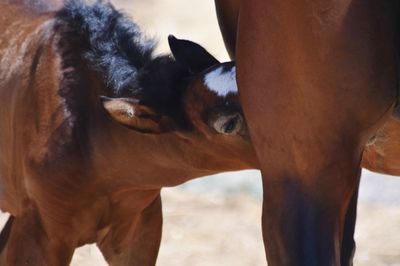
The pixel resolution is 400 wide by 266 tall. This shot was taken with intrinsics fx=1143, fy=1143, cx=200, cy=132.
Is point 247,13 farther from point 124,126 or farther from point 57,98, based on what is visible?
point 57,98

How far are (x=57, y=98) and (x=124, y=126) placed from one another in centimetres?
39

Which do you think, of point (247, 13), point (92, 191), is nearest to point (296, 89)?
point (247, 13)

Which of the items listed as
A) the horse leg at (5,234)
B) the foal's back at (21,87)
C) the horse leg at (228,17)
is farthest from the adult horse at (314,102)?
the horse leg at (5,234)

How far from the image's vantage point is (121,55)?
4098 mm

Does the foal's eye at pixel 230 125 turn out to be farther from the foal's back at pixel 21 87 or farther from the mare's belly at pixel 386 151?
the foal's back at pixel 21 87

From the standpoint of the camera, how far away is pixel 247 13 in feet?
9.20

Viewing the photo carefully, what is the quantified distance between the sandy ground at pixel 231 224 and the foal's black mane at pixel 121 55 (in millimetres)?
1067

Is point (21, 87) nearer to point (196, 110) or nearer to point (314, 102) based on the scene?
point (196, 110)

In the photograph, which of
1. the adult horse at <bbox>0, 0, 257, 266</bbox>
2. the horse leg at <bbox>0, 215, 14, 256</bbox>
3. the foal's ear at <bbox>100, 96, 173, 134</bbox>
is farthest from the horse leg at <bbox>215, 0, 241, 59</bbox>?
the horse leg at <bbox>0, 215, 14, 256</bbox>

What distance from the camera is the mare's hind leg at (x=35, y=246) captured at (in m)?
4.14

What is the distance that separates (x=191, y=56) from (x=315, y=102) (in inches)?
46.9

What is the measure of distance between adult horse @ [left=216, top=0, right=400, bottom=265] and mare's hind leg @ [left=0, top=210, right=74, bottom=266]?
153cm

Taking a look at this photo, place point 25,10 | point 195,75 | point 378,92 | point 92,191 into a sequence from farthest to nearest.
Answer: point 25,10, point 92,191, point 195,75, point 378,92

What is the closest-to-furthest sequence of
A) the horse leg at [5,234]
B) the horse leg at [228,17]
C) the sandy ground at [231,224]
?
the horse leg at [228,17] → the horse leg at [5,234] → the sandy ground at [231,224]
